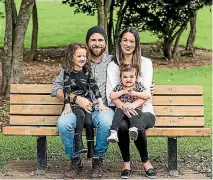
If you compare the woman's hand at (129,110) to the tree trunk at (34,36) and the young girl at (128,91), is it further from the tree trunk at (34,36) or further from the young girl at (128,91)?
the tree trunk at (34,36)

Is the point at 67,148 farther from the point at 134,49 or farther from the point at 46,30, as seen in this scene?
the point at 46,30

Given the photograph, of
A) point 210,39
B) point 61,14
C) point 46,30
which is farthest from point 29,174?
point 61,14

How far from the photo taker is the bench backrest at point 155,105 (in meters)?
6.33

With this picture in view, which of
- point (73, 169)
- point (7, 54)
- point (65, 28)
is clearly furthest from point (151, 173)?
point (65, 28)

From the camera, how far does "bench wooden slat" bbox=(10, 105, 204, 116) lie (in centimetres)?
637

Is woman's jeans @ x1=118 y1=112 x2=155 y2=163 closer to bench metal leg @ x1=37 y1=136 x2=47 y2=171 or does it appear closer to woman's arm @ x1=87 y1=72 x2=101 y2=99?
woman's arm @ x1=87 y1=72 x2=101 y2=99

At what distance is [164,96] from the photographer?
6445mm

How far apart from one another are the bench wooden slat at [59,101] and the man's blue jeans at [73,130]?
1.82ft

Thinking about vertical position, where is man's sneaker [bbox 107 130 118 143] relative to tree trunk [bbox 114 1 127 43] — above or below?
below

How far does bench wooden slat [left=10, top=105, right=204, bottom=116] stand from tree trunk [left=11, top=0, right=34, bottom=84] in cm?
450

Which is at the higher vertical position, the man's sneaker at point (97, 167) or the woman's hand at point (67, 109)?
the woman's hand at point (67, 109)

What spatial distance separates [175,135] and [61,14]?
1242 inches

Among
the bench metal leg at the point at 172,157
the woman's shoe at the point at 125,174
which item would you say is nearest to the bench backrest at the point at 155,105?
the bench metal leg at the point at 172,157

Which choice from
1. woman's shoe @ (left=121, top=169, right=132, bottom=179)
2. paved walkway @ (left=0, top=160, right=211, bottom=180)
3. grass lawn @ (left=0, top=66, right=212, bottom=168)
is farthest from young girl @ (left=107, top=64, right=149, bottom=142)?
grass lawn @ (left=0, top=66, right=212, bottom=168)
